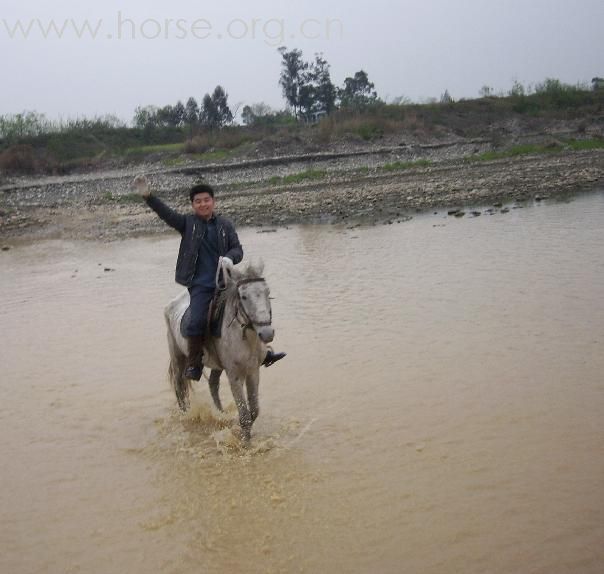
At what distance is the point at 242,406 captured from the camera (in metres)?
5.80

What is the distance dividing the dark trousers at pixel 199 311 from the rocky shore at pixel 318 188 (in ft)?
40.7

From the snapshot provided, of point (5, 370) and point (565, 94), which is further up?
point (565, 94)

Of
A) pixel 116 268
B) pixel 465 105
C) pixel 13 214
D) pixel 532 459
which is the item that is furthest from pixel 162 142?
pixel 532 459

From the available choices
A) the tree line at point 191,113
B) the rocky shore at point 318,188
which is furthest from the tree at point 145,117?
the rocky shore at point 318,188

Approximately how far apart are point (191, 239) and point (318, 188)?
64.9 ft

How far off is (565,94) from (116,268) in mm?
40032

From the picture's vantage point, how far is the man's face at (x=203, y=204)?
5918 mm

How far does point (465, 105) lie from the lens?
44469 millimetres

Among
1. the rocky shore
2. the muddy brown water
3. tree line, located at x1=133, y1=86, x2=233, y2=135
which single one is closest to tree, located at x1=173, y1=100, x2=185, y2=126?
tree line, located at x1=133, y1=86, x2=233, y2=135

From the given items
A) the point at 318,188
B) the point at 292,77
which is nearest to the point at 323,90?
the point at 292,77

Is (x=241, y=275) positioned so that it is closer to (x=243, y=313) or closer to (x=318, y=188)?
(x=243, y=313)

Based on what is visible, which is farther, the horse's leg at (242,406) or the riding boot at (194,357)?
the riding boot at (194,357)

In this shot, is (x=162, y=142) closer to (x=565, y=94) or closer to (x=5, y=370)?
(x=565, y=94)

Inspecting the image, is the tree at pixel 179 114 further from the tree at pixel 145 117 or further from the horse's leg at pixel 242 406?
the horse's leg at pixel 242 406
